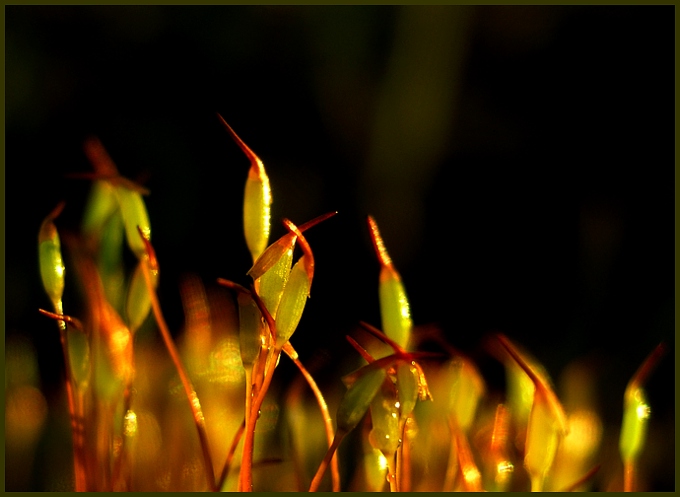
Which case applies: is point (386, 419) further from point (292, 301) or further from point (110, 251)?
point (110, 251)

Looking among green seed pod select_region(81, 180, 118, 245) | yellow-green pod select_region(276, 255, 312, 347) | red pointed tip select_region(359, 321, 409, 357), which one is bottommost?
red pointed tip select_region(359, 321, 409, 357)

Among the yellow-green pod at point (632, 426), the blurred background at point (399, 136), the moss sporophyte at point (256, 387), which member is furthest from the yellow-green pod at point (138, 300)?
the blurred background at point (399, 136)

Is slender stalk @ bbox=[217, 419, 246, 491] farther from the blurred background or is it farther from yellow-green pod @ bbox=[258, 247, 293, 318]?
the blurred background

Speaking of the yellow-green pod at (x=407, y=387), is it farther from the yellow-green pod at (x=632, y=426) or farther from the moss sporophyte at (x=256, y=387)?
the yellow-green pod at (x=632, y=426)

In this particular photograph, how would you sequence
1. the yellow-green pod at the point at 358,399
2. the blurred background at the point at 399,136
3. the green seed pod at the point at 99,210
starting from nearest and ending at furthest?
the yellow-green pod at the point at 358,399
the green seed pod at the point at 99,210
the blurred background at the point at 399,136

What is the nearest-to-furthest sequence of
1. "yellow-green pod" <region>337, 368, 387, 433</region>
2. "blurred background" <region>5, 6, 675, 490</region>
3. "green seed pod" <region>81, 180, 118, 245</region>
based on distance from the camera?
"yellow-green pod" <region>337, 368, 387, 433</region> → "green seed pod" <region>81, 180, 118, 245</region> → "blurred background" <region>5, 6, 675, 490</region>

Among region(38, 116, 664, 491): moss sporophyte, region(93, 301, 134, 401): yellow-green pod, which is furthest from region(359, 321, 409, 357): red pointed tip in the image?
region(93, 301, 134, 401): yellow-green pod
